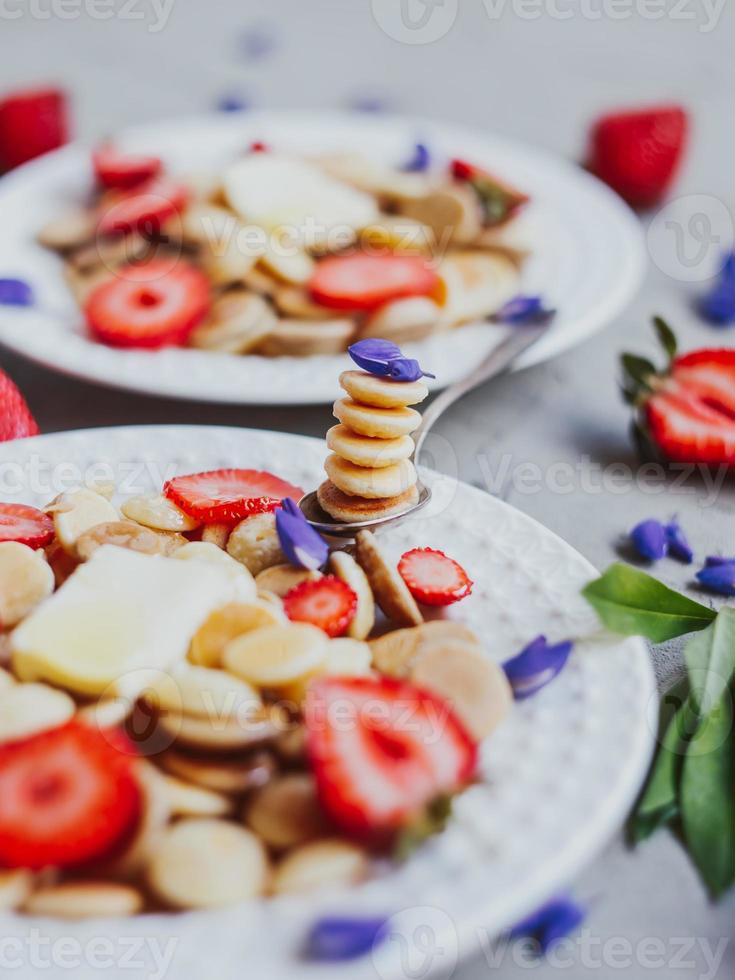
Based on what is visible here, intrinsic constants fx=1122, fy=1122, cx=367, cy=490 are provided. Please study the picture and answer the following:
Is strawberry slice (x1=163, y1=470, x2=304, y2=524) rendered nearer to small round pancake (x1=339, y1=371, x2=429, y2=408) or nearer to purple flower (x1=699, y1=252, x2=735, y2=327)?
small round pancake (x1=339, y1=371, x2=429, y2=408)

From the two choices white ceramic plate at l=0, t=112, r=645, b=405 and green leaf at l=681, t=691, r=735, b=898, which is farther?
white ceramic plate at l=0, t=112, r=645, b=405

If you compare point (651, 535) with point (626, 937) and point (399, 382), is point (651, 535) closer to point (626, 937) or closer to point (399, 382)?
point (399, 382)

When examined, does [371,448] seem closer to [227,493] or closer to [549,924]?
[227,493]

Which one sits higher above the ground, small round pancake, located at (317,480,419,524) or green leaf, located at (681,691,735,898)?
small round pancake, located at (317,480,419,524)

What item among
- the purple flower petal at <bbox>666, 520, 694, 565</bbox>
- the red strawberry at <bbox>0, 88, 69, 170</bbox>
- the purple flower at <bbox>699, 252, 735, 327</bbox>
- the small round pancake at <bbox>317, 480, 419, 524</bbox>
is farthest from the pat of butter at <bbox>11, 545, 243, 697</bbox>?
the red strawberry at <bbox>0, 88, 69, 170</bbox>

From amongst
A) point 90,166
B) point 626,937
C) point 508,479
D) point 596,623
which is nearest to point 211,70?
point 90,166

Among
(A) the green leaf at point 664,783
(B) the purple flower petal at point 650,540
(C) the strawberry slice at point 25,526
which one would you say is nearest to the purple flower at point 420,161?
(B) the purple flower petal at point 650,540

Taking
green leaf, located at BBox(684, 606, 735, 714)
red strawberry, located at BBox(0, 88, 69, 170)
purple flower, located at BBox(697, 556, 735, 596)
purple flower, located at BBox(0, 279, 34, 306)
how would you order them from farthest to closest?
red strawberry, located at BBox(0, 88, 69, 170) < purple flower, located at BBox(0, 279, 34, 306) < purple flower, located at BBox(697, 556, 735, 596) < green leaf, located at BBox(684, 606, 735, 714)

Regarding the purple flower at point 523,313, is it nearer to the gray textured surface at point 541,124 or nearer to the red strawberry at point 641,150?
the gray textured surface at point 541,124
